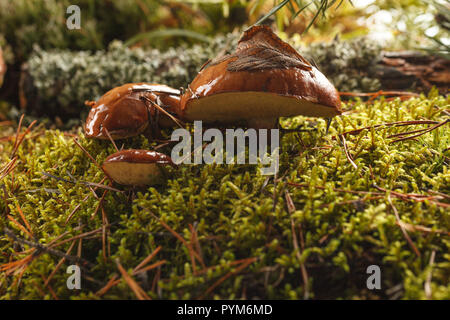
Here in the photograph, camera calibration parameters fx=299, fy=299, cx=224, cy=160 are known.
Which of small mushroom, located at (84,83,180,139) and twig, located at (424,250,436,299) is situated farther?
small mushroom, located at (84,83,180,139)

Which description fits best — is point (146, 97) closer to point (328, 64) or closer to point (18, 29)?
point (328, 64)

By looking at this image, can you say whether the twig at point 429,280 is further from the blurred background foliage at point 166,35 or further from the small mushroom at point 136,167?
the blurred background foliage at point 166,35

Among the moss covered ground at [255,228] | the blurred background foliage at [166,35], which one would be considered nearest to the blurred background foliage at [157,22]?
the blurred background foliage at [166,35]

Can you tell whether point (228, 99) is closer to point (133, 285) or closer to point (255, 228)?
point (255, 228)

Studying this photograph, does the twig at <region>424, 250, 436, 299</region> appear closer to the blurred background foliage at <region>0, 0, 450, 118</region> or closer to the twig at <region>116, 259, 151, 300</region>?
the twig at <region>116, 259, 151, 300</region>

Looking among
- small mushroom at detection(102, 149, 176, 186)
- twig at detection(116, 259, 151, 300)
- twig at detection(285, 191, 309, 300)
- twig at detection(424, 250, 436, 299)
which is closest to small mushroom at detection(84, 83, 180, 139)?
small mushroom at detection(102, 149, 176, 186)
